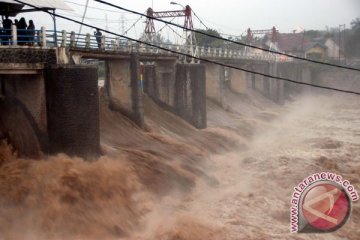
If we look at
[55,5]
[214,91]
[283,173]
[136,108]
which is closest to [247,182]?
[283,173]

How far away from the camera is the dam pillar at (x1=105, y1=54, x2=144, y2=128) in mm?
20641

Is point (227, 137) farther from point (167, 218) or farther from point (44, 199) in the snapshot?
point (44, 199)

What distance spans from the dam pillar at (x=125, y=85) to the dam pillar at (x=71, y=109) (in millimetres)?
5834

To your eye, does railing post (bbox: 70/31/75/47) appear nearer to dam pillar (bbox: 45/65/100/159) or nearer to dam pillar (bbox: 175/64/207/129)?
dam pillar (bbox: 45/65/100/159)

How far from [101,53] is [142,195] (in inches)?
296

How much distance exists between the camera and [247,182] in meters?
17.5

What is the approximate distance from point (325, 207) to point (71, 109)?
9.14 metres

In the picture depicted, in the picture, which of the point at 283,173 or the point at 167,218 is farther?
the point at 283,173

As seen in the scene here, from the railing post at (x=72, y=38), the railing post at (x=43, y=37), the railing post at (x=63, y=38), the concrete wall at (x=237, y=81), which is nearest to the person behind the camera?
the railing post at (x=43, y=37)

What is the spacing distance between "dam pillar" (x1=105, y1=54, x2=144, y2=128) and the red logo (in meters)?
9.92

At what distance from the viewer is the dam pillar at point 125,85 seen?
67.7ft

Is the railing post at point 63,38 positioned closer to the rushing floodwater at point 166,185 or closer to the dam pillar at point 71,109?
the dam pillar at point 71,109

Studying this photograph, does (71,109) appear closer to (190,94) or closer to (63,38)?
(63,38)

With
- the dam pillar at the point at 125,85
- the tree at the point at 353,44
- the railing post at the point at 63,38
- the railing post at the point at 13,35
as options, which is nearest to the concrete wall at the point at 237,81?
the dam pillar at the point at 125,85
